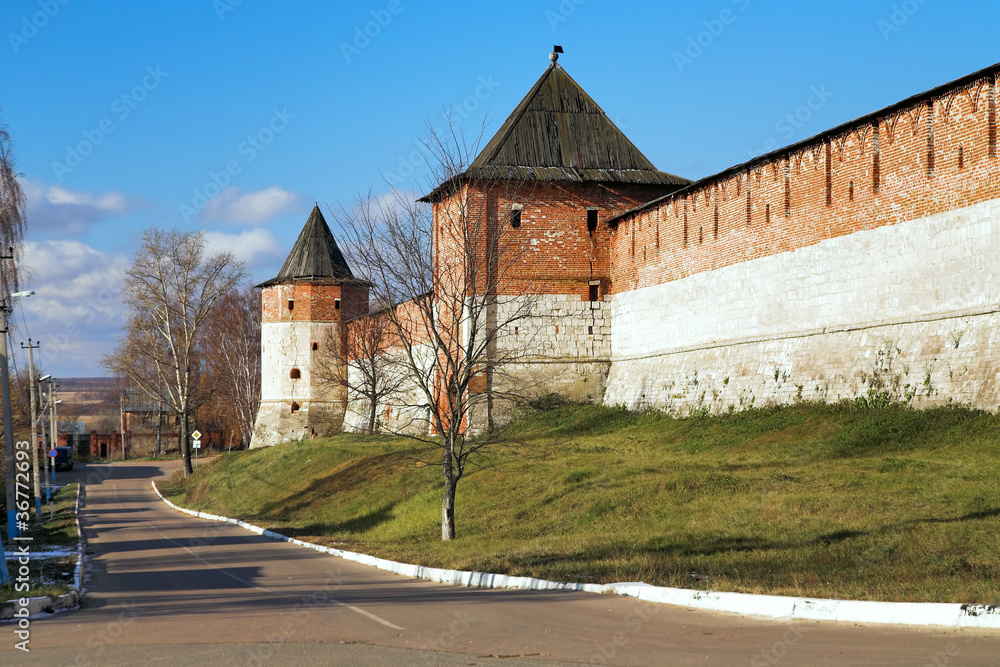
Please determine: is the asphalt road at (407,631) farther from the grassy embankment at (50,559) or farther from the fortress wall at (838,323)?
the fortress wall at (838,323)

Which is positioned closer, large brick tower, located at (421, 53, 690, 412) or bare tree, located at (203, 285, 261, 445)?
large brick tower, located at (421, 53, 690, 412)

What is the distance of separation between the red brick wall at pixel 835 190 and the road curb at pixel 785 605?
31.2 feet

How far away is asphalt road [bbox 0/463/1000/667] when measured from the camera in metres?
7.19

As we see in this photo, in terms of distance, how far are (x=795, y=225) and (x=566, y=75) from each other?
14.2 meters

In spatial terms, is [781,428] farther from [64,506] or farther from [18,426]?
[18,426]

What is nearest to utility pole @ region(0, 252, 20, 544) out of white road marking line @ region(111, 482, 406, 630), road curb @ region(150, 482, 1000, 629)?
white road marking line @ region(111, 482, 406, 630)

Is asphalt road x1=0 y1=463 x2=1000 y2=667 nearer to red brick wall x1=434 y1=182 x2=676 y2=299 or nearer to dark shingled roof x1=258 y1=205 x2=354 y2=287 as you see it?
red brick wall x1=434 y1=182 x2=676 y2=299

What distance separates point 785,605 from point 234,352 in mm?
62697

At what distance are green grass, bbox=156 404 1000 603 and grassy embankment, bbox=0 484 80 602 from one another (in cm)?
460

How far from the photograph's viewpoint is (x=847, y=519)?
1198 centimetres

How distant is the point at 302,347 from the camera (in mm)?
46719

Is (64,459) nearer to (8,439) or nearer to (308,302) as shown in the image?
(308,302)

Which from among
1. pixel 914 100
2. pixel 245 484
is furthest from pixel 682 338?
pixel 245 484

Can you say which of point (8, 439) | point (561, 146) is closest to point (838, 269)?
point (561, 146)
